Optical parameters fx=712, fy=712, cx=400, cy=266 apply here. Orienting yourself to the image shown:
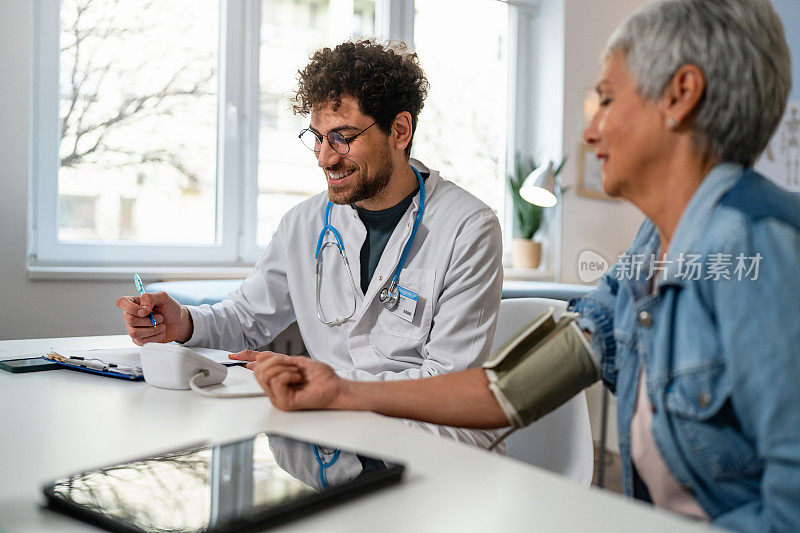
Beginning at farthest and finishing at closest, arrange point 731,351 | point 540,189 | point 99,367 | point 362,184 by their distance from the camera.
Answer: point 540,189
point 362,184
point 99,367
point 731,351

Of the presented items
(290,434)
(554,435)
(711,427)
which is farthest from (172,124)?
(711,427)

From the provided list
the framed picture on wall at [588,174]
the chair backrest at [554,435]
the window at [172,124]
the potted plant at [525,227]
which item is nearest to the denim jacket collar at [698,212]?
the chair backrest at [554,435]

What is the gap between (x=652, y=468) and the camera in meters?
0.91

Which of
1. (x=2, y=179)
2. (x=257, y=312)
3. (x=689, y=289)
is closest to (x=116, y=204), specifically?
(x=2, y=179)

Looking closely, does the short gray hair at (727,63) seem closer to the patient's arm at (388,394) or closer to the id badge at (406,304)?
the patient's arm at (388,394)

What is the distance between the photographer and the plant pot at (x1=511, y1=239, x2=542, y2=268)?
4.39 metres

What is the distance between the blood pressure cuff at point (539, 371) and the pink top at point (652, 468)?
99 mm

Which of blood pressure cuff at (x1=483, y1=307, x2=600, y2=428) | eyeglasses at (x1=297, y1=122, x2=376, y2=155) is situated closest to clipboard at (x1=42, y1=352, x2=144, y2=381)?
blood pressure cuff at (x1=483, y1=307, x2=600, y2=428)

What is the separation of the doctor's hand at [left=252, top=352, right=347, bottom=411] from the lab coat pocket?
596 millimetres

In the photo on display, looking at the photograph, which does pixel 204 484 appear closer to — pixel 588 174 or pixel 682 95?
pixel 682 95

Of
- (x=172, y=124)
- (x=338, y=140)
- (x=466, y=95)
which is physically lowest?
(x=338, y=140)

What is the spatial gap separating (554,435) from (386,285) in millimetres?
510

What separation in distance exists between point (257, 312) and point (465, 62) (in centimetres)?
294

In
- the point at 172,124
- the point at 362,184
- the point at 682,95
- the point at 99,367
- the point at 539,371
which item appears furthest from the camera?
the point at 172,124
